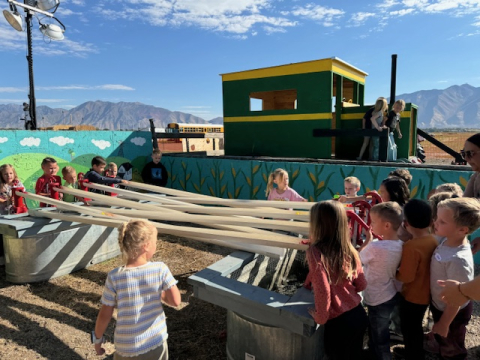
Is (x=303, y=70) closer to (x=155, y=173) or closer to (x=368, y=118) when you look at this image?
(x=368, y=118)

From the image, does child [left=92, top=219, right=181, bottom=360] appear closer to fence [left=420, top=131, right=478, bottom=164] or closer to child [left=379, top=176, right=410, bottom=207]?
child [left=379, top=176, right=410, bottom=207]

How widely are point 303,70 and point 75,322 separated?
636 cm

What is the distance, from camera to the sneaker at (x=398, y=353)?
9.52 ft

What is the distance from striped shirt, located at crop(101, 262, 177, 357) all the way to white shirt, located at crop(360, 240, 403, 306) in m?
1.52

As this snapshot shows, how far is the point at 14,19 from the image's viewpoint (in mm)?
10188

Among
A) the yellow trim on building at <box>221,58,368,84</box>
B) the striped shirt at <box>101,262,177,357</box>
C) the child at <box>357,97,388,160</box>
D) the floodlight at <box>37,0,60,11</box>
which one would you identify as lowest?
the striped shirt at <box>101,262,177,357</box>

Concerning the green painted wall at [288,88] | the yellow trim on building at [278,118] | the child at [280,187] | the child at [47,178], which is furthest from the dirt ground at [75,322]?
the green painted wall at [288,88]

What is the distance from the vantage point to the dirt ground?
Answer: 300 cm

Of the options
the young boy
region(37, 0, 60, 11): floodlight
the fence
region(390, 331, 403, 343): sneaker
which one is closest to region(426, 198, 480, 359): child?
the young boy

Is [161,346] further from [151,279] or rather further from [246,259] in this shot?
[246,259]

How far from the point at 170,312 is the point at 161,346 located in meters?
1.65

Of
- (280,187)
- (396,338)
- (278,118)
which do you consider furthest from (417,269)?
(278,118)

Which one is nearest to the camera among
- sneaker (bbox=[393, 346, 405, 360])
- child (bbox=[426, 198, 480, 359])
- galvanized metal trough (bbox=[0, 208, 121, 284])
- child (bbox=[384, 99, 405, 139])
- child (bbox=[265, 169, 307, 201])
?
child (bbox=[426, 198, 480, 359])

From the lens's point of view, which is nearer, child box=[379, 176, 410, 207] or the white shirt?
the white shirt
